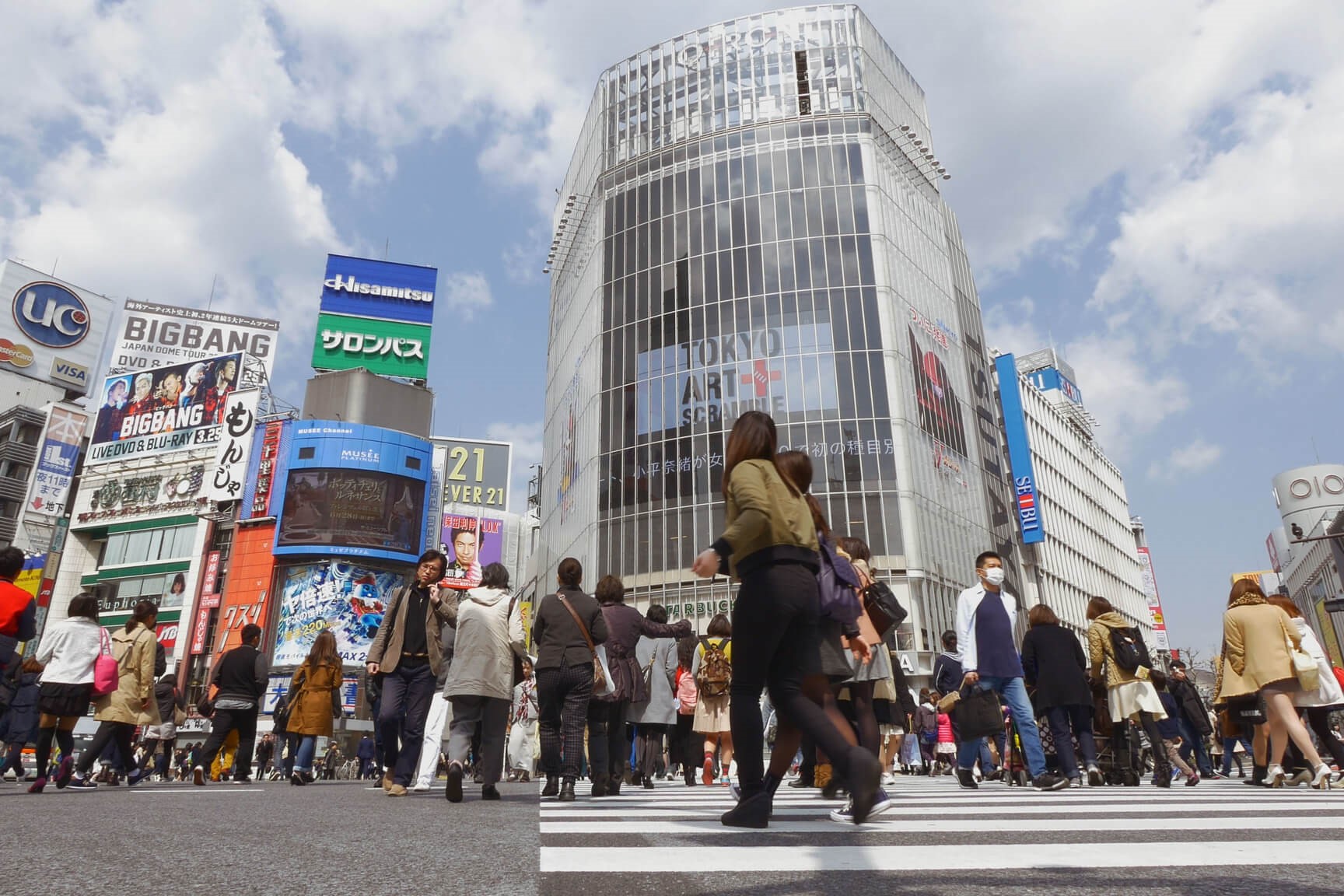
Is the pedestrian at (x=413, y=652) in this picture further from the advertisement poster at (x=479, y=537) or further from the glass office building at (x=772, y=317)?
the advertisement poster at (x=479, y=537)

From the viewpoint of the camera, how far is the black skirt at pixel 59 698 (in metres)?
7.13

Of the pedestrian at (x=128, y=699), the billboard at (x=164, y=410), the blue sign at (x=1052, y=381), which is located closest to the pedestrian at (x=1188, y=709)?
the pedestrian at (x=128, y=699)

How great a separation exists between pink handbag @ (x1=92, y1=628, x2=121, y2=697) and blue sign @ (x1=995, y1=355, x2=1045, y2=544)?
55.8 meters

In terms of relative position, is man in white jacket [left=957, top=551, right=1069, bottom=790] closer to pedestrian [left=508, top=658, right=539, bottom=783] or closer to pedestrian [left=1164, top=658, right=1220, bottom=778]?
pedestrian [left=1164, top=658, right=1220, bottom=778]

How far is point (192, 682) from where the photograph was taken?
151ft

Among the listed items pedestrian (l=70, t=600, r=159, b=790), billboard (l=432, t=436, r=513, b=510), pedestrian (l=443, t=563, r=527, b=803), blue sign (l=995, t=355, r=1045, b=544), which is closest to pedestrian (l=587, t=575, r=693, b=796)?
pedestrian (l=443, t=563, r=527, b=803)

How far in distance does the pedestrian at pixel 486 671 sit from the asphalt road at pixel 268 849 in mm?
834

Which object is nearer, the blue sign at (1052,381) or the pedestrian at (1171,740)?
the pedestrian at (1171,740)

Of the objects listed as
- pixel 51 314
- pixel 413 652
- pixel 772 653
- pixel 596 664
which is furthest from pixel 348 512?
pixel 772 653

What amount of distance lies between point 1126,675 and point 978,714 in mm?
1645

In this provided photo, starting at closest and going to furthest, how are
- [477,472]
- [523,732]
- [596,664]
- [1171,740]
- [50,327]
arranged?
[596,664] < [1171,740] < [523,732] < [50,327] < [477,472]

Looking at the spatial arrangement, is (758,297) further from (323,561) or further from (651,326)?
(323,561)

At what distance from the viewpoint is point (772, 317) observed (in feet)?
127

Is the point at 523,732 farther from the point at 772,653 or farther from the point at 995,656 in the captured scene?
the point at 772,653
